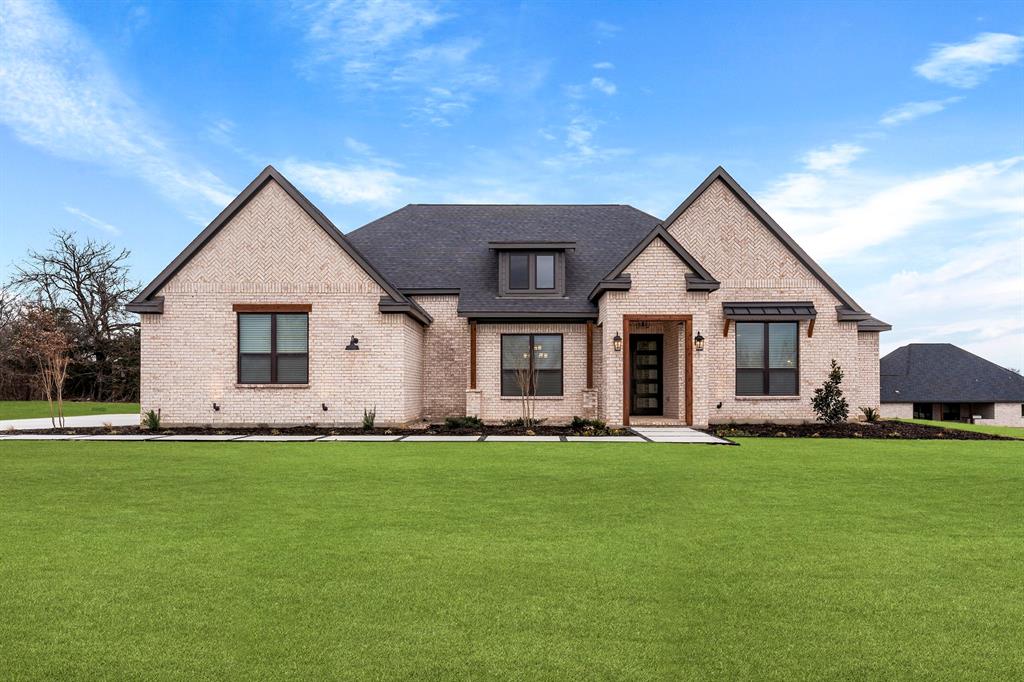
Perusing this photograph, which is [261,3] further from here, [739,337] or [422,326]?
[739,337]

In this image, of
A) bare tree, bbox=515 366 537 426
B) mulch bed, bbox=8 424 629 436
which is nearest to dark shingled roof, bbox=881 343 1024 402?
bare tree, bbox=515 366 537 426

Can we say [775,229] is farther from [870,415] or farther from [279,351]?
[279,351]

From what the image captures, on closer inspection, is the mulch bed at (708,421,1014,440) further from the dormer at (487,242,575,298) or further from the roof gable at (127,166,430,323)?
the roof gable at (127,166,430,323)

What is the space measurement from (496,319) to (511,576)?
55.7ft

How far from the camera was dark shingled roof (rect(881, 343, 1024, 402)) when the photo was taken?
153 ft

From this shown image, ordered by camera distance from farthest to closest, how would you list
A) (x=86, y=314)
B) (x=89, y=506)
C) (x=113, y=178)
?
(x=86, y=314), (x=113, y=178), (x=89, y=506)

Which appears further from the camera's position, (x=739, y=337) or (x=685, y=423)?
(x=739, y=337)

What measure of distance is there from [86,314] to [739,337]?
4470 centimetres

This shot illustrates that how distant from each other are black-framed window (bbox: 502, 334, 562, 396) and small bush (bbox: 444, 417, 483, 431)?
191 centimetres

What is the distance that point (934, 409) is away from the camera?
48.1 metres

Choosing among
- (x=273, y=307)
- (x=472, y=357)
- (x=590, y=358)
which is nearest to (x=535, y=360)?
(x=590, y=358)

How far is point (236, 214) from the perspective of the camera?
64.0 ft

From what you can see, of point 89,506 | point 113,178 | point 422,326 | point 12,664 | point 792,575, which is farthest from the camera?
point 113,178

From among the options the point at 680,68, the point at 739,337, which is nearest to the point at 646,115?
the point at 680,68
